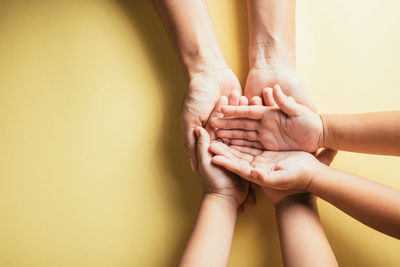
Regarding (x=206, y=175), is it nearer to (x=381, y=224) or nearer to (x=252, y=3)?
(x=381, y=224)

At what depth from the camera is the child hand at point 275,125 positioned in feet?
2.44

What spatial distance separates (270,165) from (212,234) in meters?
0.22

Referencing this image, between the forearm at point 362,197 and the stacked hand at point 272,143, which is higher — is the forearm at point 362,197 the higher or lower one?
the lower one

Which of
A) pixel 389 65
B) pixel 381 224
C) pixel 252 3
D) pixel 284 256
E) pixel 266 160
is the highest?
pixel 252 3

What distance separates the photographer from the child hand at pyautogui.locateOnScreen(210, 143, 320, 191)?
2.29 ft

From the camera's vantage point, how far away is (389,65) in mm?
967

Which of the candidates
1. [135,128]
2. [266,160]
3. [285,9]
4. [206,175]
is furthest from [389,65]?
[135,128]

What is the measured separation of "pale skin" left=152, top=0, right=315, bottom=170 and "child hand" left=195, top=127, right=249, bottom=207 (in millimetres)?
46

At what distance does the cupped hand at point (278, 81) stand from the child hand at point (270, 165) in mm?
161

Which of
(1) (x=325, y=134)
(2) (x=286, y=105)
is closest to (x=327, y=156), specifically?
(1) (x=325, y=134)

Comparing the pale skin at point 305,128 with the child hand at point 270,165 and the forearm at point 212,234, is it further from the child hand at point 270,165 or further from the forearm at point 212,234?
the forearm at point 212,234

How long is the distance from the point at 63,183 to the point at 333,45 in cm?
94

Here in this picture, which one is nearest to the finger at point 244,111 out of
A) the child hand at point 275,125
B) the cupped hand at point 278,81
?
the child hand at point 275,125

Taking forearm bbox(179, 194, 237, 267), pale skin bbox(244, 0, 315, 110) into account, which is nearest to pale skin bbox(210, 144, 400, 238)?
forearm bbox(179, 194, 237, 267)
